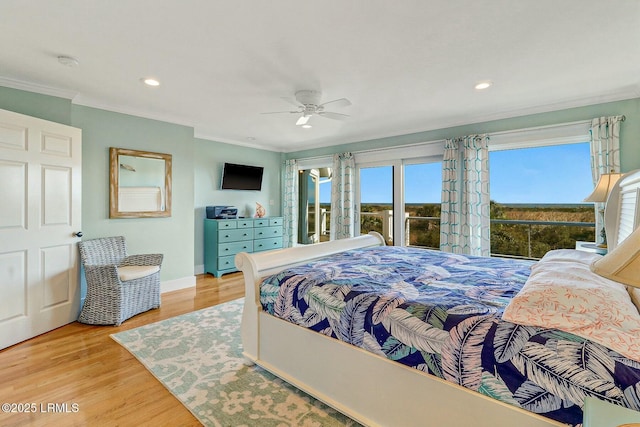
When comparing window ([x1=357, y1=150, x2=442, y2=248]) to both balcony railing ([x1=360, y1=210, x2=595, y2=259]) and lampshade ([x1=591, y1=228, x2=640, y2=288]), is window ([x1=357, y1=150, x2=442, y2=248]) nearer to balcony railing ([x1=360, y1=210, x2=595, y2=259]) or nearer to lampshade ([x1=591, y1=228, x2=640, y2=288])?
balcony railing ([x1=360, y1=210, x2=595, y2=259])

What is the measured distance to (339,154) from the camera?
579cm

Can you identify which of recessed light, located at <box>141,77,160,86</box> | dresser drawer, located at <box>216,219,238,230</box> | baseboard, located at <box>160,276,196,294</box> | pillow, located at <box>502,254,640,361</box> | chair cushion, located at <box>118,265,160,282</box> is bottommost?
baseboard, located at <box>160,276,196,294</box>

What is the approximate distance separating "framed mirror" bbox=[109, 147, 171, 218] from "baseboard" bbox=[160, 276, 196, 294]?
102 cm

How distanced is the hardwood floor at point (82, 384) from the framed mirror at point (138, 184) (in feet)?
5.09

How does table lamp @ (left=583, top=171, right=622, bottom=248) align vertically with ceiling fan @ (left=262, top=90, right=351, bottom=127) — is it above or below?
below

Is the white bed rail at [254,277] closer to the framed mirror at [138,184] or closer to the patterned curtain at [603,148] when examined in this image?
the framed mirror at [138,184]

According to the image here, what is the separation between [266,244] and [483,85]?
179 inches

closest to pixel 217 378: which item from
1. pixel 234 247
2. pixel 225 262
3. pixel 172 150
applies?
pixel 225 262

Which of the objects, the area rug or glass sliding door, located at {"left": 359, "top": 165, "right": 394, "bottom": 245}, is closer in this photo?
the area rug

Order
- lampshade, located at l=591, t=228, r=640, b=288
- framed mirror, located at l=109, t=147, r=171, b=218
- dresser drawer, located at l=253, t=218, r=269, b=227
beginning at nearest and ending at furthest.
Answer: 1. lampshade, located at l=591, t=228, r=640, b=288
2. framed mirror, located at l=109, t=147, r=171, b=218
3. dresser drawer, located at l=253, t=218, r=269, b=227

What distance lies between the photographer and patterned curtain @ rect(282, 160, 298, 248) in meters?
6.54

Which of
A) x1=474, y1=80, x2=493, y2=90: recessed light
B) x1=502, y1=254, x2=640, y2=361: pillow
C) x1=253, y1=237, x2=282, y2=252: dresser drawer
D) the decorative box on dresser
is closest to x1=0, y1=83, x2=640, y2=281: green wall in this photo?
the decorative box on dresser

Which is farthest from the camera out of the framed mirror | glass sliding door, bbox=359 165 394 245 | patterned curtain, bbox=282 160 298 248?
A: patterned curtain, bbox=282 160 298 248

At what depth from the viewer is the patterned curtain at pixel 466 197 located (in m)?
4.11
